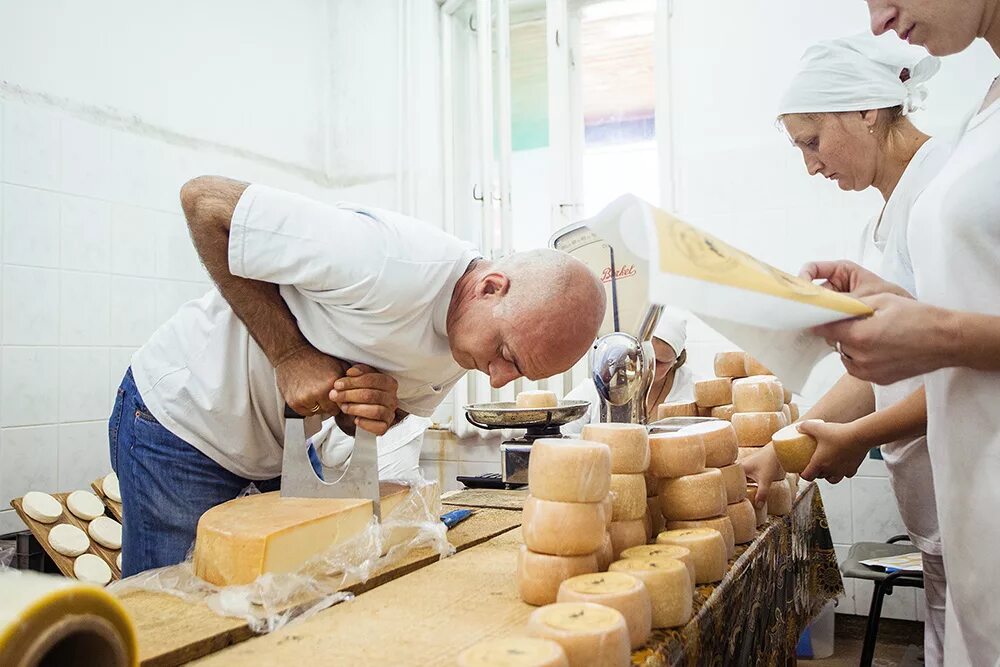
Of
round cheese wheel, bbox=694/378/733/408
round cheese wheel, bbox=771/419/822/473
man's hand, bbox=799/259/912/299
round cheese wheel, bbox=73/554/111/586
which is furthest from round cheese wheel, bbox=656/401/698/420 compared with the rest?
round cheese wheel, bbox=73/554/111/586

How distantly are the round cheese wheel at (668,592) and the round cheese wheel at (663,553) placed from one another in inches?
1.9

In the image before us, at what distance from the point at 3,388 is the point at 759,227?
3.67 metres

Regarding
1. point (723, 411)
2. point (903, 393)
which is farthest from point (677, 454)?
point (723, 411)

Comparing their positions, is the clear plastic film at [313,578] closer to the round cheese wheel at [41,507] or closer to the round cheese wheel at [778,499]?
the round cheese wheel at [778,499]

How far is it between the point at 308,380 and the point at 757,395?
1149 millimetres

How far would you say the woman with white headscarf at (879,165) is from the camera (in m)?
1.76

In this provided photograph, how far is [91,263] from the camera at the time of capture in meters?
3.44

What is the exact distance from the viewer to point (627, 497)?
1.13 m

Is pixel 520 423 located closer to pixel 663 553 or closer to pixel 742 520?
pixel 742 520

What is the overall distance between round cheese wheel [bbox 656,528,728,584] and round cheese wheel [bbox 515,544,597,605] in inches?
7.2

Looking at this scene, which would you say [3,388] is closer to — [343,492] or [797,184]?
[343,492]

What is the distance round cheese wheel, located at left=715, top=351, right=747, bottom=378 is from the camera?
243 centimetres

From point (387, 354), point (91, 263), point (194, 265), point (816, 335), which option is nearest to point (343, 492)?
point (387, 354)

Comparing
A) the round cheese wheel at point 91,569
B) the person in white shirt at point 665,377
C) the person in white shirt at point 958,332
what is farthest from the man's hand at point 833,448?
the round cheese wheel at point 91,569
